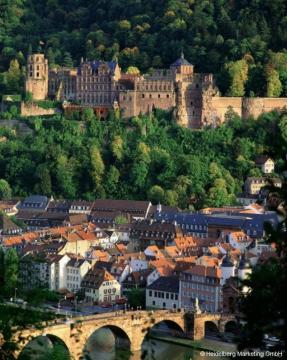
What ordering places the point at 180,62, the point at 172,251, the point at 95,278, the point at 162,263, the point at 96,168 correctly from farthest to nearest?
the point at 180,62 → the point at 96,168 → the point at 172,251 → the point at 162,263 → the point at 95,278

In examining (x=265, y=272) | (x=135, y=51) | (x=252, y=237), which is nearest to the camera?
(x=265, y=272)

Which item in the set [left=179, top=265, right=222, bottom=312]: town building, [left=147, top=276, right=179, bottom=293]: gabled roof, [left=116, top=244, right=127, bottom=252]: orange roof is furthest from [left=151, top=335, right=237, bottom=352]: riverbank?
[left=116, top=244, right=127, bottom=252]: orange roof

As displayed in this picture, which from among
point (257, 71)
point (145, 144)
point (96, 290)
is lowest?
point (96, 290)

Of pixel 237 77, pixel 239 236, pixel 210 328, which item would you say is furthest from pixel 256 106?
pixel 210 328

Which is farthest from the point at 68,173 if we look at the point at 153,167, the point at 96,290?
the point at 96,290

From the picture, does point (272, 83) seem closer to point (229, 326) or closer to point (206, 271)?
point (206, 271)

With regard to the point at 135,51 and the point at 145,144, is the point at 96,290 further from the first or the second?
the point at 135,51

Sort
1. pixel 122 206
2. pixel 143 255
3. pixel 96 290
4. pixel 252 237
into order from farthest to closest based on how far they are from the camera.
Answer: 1. pixel 122 206
2. pixel 252 237
3. pixel 143 255
4. pixel 96 290

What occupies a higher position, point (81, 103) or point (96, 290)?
point (81, 103)
